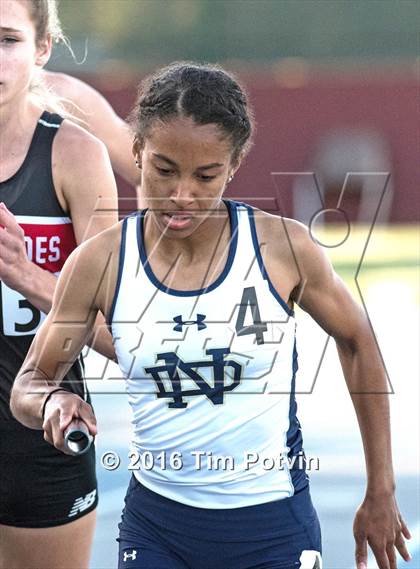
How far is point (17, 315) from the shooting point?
3.94 meters

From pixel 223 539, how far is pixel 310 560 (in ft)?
0.71

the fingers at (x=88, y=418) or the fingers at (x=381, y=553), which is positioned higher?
the fingers at (x=88, y=418)

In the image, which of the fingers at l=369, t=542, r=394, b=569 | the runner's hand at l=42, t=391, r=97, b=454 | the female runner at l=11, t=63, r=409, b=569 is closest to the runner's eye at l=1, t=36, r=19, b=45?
the female runner at l=11, t=63, r=409, b=569

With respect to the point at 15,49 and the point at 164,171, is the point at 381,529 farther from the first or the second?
the point at 15,49

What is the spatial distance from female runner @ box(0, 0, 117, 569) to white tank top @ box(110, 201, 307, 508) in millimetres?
434

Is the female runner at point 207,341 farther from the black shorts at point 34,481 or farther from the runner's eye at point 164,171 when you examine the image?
the black shorts at point 34,481

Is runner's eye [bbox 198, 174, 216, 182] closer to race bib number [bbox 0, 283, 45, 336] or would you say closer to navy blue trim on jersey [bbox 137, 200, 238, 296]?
navy blue trim on jersey [bbox 137, 200, 238, 296]

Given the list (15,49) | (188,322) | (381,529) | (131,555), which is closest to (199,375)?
(188,322)

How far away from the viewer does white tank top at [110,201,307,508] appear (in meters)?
3.24

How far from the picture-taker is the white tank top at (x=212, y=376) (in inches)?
128

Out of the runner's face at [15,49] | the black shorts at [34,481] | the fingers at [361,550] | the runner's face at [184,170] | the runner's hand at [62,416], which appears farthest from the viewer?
the black shorts at [34,481]

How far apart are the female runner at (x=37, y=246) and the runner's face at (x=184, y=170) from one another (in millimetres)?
512

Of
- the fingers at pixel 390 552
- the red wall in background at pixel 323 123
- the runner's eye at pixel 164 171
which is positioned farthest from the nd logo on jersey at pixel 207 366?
the red wall in background at pixel 323 123

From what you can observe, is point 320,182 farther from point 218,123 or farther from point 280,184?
point 218,123
